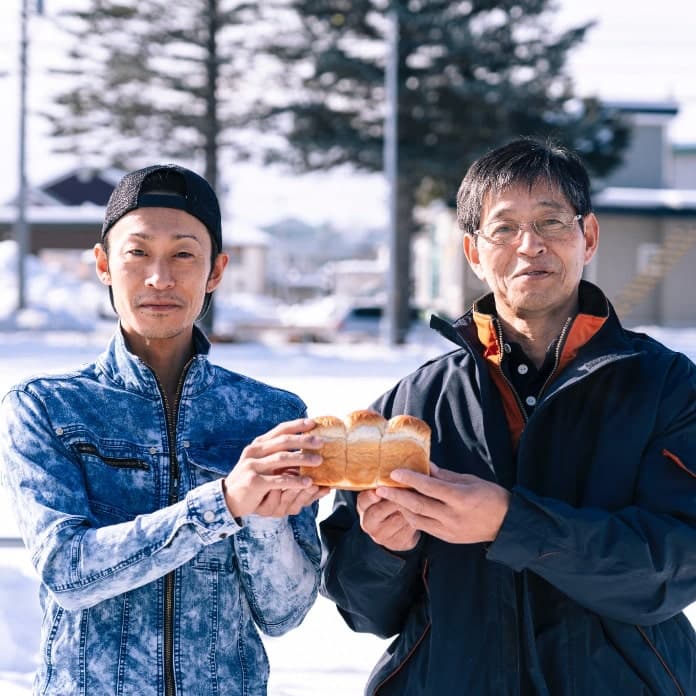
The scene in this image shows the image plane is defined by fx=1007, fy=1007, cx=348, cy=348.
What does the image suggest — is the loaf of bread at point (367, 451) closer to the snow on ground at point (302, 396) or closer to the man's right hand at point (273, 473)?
the man's right hand at point (273, 473)

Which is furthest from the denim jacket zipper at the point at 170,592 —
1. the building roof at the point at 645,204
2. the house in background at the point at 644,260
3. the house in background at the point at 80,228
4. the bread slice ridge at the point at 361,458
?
the building roof at the point at 645,204

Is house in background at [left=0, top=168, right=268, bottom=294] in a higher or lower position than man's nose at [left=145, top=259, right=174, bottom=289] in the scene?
higher

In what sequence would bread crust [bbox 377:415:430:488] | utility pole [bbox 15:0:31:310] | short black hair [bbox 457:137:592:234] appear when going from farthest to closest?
utility pole [bbox 15:0:31:310]
short black hair [bbox 457:137:592:234]
bread crust [bbox 377:415:430:488]

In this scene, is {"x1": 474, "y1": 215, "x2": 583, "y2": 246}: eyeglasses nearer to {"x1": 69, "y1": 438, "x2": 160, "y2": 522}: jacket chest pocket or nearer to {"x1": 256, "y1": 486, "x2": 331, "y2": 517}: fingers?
{"x1": 256, "y1": 486, "x2": 331, "y2": 517}: fingers

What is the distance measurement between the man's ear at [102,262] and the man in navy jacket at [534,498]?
79 cm

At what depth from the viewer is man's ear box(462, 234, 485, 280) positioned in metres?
2.56

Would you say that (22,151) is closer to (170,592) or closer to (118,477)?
(118,477)

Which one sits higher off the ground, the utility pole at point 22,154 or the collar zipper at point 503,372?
the utility pole at point 22,154

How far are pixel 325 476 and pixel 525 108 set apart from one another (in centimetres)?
2526

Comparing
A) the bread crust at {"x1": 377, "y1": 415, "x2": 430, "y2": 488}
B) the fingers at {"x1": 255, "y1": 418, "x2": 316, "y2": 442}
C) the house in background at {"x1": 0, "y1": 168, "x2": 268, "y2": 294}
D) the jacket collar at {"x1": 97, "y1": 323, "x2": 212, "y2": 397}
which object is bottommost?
the bread crust at {"x1": 377, "y1": 415, "x2": 430, "y2": 488}

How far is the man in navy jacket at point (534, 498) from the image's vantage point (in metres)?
2.09

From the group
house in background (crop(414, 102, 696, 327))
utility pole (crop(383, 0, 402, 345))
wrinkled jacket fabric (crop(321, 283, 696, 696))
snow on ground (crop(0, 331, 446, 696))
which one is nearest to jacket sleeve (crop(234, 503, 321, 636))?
wrinkled jacket fabric (crop(321, 283, 696, 696))

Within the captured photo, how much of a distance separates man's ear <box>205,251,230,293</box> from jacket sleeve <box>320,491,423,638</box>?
614 millimetres

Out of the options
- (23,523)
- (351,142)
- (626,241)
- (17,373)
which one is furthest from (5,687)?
(626,241)
